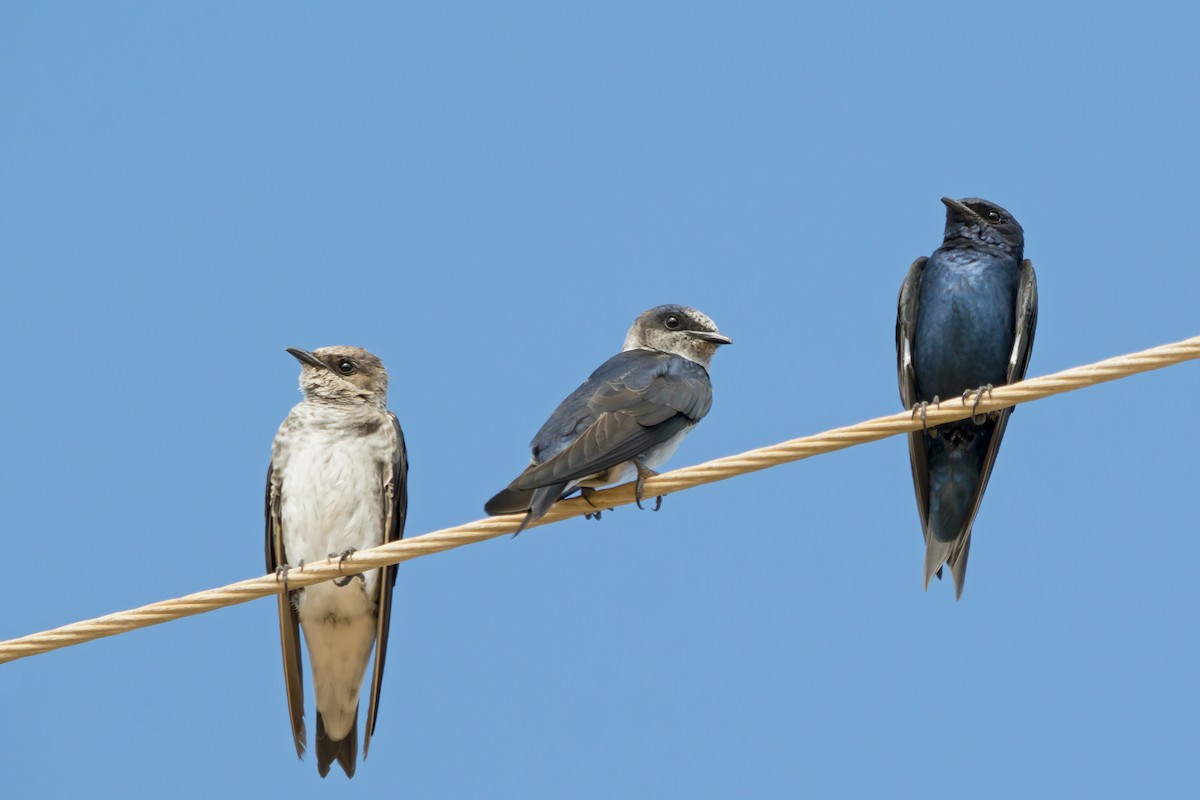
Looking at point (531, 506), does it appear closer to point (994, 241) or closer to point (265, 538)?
point (265, 538)

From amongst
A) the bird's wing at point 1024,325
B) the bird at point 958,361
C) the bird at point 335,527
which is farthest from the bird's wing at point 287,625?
the bird's wing at point 1024,325

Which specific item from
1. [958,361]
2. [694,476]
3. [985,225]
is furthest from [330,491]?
[985,225]

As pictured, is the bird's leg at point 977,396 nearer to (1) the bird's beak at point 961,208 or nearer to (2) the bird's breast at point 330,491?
(1) the bird's beak at point 961,208

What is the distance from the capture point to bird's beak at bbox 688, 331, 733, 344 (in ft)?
29.4

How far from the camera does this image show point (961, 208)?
882cm

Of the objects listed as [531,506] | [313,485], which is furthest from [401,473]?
[531,506]

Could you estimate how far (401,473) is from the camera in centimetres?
869

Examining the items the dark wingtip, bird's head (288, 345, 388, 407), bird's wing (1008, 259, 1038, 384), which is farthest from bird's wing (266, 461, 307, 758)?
bird's wing (1008, 259, 1038, 384)

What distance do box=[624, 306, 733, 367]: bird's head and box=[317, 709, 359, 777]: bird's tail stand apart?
2.55m

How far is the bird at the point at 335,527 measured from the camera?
8.50m

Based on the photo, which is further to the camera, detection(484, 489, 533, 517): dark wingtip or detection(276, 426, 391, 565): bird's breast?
detection(276, 426, 391, 565): bird's breast

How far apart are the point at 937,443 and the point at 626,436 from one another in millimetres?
1960

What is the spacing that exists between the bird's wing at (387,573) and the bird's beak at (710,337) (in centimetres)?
166

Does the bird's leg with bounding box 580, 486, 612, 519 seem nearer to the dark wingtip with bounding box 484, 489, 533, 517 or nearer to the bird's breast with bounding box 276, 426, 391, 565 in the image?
the dark wingtip with bounding box 484, 489, 533, 517
